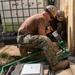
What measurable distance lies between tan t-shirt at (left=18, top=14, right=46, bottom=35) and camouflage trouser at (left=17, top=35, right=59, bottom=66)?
164 millimetres

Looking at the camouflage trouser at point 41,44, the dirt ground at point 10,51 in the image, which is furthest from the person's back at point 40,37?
the dirt ground at point 10,51

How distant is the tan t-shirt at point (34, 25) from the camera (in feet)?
14.0

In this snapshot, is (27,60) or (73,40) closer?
(73,40)

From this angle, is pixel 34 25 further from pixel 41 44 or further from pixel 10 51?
pixel 10 51

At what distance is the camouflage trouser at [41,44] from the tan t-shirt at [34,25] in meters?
0.16

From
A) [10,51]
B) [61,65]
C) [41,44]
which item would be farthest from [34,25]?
[10,51]

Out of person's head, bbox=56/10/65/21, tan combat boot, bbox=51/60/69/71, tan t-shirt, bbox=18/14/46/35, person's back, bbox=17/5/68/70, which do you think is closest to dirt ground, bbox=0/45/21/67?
person's back, bbox=17/5/68/70

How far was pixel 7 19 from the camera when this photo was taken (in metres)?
6.43

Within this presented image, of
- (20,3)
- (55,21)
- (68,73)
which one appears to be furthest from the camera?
(20,3)

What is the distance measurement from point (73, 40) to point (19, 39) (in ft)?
4.12

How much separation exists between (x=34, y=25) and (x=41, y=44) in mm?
481

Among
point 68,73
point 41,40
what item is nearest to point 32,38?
point 41,40

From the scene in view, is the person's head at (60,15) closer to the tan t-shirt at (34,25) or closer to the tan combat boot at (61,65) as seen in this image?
the tan t-shirt at (34,25)

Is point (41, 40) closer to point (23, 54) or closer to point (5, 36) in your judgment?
point (23, 54)
